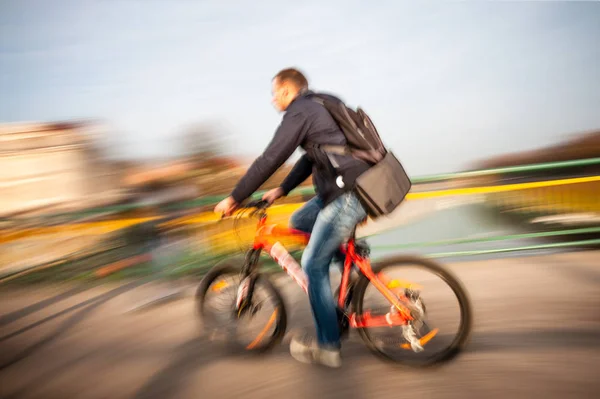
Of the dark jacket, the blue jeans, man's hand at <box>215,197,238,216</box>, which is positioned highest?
the dark jacket

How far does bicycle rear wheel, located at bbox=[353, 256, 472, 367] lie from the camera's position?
261 cm

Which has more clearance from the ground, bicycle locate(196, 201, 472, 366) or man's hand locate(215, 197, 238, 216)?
man's hand locate(215, 197, 238, 216)

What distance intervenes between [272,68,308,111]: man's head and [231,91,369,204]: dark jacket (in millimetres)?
75

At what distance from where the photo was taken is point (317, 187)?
2670mm

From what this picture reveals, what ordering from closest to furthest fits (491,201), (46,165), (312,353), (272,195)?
1. (312,353)
2. (272,195)
3. (491,201)
4. (46,165)

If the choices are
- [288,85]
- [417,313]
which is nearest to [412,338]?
[417,313]

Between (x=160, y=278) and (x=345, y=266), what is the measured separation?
2804 millimetres

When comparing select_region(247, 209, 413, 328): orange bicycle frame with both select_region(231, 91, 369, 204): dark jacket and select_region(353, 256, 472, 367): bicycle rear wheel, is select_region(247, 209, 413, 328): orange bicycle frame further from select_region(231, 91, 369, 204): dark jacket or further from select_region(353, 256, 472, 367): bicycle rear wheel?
select_region(231, 91, 369, 204): dark jacket

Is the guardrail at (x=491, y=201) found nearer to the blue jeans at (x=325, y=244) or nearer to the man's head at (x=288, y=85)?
the blue jeans at (x=325, y=244)

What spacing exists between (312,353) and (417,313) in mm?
662

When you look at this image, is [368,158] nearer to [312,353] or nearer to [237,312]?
[312,353]

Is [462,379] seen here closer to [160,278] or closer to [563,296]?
[563,296]

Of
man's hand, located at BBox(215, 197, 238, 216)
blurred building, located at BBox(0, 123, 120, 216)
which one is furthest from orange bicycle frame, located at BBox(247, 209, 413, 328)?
blurred building, located at BBox(0, 123, 120, 216)

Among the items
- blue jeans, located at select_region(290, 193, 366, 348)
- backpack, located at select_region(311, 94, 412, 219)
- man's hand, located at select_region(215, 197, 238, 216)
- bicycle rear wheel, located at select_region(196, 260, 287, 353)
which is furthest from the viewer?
bicycle rear wheel, located at select_region(196, 260, 287, 353)
